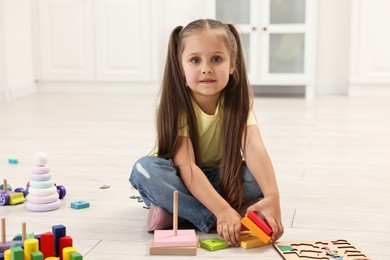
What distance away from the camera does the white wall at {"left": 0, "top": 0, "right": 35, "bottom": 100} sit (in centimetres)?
366

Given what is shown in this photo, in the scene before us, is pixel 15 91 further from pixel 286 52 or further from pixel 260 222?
pixel 260 222

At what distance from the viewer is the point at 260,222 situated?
1186mm

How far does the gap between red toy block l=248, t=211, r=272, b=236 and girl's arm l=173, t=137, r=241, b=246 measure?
1.1 inches

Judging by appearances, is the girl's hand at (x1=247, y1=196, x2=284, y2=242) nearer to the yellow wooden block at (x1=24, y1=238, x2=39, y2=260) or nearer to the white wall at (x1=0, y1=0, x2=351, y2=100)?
the yellow wooden block at (x1=24, y1=238, x2=39, y2=260)

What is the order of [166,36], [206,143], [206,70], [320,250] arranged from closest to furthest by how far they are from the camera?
[320,250], [206,70], [206,143], [166,36]

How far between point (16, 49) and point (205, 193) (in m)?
2.87

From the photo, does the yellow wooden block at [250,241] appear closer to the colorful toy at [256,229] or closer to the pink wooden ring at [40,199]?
the colorful toy at [256,229]

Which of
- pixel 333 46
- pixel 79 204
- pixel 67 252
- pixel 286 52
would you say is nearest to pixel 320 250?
pixel 67 252

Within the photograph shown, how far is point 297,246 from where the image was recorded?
1181 millimetres

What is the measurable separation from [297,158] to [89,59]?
7.47 ft

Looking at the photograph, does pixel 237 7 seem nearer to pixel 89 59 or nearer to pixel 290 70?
pixel 290 70

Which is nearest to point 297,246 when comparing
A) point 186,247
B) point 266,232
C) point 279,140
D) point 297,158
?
point 266,232

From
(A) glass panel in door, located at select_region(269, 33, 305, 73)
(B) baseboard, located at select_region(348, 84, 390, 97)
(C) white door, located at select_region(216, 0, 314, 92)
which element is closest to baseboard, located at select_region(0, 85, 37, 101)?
(C) white door, located at select_region(216, 0, 314, 92)

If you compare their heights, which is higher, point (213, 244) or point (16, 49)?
point (16, 49)
